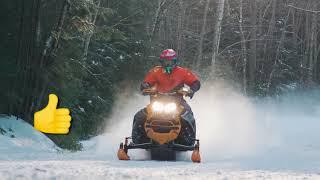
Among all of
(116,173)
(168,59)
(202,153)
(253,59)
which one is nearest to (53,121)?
(168,59)

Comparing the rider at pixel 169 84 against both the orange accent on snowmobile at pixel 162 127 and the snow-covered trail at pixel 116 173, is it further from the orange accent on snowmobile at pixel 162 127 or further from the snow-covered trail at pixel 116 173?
the snow-covered trail at pixel 116 173

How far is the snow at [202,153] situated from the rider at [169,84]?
0.46 metres

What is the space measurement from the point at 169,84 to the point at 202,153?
6.19ft

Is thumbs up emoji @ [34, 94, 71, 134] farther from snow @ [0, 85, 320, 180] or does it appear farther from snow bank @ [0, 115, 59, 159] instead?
snow @ [0, 85, 320, 180]

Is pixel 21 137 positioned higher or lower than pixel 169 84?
lower

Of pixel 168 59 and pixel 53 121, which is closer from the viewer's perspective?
pixel 168 59

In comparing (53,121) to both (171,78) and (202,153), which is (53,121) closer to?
(171,78)

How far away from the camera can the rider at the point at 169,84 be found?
1022 centimetres

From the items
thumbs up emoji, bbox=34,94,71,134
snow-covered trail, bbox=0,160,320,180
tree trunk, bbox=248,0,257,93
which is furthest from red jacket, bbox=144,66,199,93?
tree trunk, bbox=248,0,257,93

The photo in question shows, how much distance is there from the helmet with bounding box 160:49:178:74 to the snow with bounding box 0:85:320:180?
1.66 m

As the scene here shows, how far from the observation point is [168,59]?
10633mm

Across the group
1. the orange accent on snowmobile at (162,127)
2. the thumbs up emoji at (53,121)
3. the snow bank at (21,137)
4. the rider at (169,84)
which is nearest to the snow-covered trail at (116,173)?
the orange accent on snowmobile at (162,127)

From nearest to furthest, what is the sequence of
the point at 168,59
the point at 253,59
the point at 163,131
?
the point at 163,131
the point at 168,59
the point at 253,59

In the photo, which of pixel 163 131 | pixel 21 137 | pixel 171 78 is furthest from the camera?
pixel 21 137
